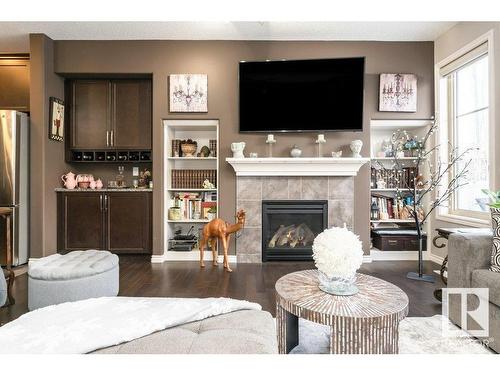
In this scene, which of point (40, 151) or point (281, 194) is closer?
point (40, 151)

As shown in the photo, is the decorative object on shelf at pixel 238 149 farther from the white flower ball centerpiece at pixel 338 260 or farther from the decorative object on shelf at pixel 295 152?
the white flower ball centerpiece at pixel 338 260

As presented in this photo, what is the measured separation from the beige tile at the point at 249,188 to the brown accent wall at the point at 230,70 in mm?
101

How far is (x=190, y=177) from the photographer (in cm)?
412

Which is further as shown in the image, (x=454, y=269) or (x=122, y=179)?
(x=122, y=179)

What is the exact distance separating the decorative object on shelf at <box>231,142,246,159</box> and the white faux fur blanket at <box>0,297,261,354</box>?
2.60 meters

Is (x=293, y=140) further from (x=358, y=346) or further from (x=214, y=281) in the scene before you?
(x=358, y=346)

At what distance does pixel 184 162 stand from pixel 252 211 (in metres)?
1.28

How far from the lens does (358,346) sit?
54.3 inches

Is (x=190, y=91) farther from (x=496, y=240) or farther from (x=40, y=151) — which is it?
(x=496, y=240)

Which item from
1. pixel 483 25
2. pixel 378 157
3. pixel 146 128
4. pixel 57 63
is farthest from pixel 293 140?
pixel 57 63

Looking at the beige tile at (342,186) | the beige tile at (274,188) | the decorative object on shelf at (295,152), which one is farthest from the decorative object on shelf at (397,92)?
the beige tile at (274,188)

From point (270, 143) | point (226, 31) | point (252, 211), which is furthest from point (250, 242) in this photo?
point (226, 31)

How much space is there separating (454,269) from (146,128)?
3.77 meters

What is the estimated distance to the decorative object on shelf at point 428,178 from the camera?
132 inches
